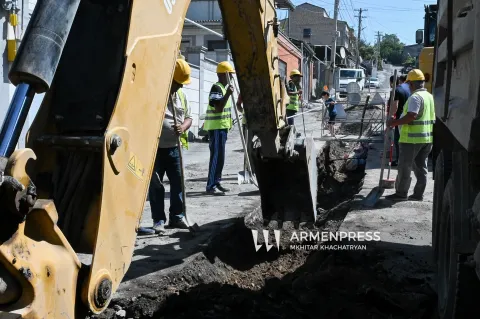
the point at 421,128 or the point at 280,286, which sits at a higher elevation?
the point at 421,128

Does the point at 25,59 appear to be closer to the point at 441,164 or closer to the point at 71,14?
the point at 71,14

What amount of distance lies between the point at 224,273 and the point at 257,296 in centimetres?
168

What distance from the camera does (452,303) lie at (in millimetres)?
3525

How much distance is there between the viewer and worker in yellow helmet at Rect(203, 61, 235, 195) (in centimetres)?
904

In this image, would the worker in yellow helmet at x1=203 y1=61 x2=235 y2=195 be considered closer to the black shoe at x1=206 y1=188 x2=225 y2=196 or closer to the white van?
the black shoe at x1=206 y1=188 x2=225 y2=196

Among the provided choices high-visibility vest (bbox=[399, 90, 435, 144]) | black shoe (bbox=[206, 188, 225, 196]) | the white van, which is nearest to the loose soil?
black shoe (bbox=[206, 188, 225, 196])

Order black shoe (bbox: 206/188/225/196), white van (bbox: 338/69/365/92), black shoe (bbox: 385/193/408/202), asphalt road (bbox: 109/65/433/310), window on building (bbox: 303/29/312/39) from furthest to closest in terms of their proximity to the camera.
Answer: window on building (bbox: 303/29/312/39) < white van (bbox: 338/69/365/92) < black shoe (bbox: 206/188/225/196) < black shoe (bbox: 385/193/408/202) < asphalt road (bbox: 109/65/433/310)

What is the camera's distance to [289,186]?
624 cm

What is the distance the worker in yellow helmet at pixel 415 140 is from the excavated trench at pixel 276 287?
2.49 m

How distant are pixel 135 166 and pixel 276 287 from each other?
7.70 ft

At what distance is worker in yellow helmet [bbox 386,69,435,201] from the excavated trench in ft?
8.16

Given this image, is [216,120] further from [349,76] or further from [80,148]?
[349,76]

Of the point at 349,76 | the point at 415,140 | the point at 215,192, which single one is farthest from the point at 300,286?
the point at 349,76

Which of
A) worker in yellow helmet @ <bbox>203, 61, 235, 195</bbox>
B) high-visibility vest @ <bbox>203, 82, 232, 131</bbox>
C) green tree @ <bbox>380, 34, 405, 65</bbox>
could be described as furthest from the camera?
green tree @ <bbox>380, 34, 405, 65</bbox>
